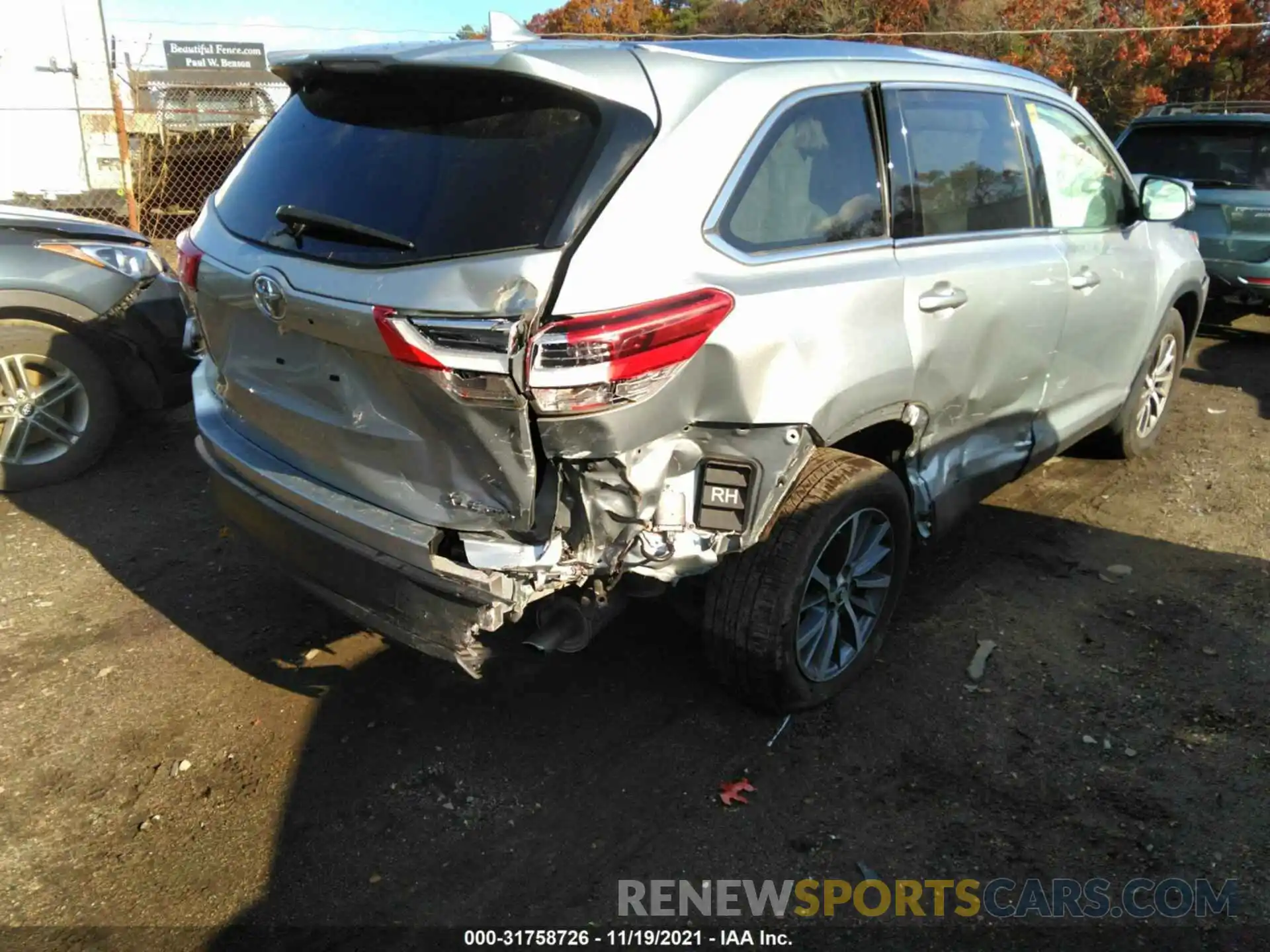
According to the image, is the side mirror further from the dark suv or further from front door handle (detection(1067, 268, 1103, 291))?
the dark suv

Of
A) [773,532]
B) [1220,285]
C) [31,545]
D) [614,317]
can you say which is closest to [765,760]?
[773,532]

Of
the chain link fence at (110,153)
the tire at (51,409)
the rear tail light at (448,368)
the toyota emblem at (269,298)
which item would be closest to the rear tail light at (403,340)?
the rear tail light at (448,368)

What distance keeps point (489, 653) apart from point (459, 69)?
152cm

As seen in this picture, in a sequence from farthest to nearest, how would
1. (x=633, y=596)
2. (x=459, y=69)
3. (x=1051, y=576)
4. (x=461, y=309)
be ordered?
(x=1051, y=576), (x=633, y=596), (x=459, y=69), (x=461, y=309)

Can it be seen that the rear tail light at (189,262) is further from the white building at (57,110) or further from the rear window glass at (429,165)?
the white building at (57,110)

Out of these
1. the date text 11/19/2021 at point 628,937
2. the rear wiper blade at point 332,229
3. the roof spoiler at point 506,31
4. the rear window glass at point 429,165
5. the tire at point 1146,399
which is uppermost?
the roof spoiler at point 506,31

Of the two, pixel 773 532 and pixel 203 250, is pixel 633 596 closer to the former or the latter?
pixel 773 532

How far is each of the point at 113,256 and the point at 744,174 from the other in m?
3.77

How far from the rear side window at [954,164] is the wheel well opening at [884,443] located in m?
0.63

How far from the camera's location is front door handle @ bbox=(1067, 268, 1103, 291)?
414cm

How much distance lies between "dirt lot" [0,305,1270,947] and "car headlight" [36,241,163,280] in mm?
1398

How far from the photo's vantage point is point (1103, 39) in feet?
82.1

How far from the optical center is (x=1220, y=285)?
8.02 metres

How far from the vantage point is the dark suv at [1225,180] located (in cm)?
783
